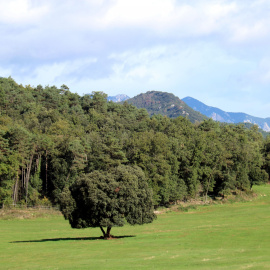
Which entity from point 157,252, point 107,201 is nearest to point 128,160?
point 107,201

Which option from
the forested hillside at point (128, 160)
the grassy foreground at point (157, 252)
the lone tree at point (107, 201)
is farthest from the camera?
the forested hillside at point (128, 160)

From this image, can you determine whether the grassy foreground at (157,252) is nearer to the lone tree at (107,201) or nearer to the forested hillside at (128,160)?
the lone tree at (107,201)

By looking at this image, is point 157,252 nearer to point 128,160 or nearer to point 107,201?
point 107,201

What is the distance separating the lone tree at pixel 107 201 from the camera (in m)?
42.0

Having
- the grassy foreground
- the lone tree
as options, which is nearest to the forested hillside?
the lone tree

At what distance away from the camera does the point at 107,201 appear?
41969 mm

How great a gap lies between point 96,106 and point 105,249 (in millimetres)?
129827

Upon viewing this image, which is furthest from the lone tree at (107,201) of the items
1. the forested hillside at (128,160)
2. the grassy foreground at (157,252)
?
the forested hillside at (128,160)

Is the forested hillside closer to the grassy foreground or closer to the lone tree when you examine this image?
the lone tree

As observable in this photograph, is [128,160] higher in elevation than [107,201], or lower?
higher

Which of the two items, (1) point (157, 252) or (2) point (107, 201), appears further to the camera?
(2) point (107, 201)

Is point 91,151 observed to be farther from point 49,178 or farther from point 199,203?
point 199,203

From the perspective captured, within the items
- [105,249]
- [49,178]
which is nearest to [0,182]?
[49,178]

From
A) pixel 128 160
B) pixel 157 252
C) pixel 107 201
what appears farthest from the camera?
pixel 128 160
